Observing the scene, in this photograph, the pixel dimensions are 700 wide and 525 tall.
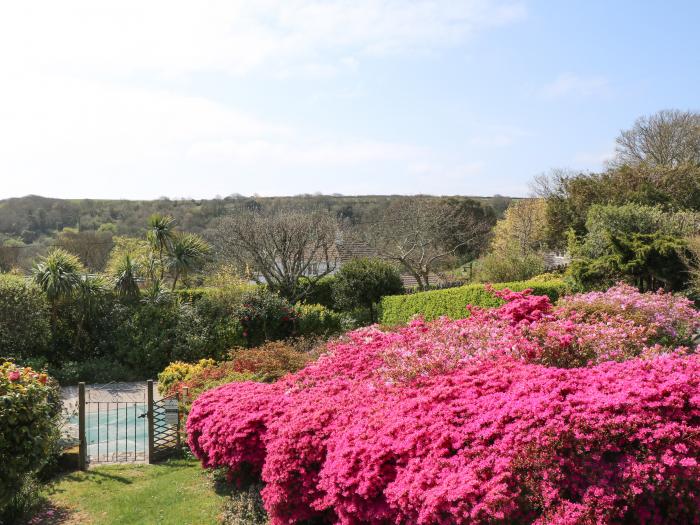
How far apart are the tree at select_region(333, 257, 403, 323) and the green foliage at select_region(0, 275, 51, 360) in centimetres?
988

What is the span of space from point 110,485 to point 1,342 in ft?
30.5

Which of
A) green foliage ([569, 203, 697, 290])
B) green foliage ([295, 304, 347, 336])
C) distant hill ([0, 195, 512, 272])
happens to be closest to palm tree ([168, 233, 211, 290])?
green foliage ([295, 304, 347, 336])

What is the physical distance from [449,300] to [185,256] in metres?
9.21

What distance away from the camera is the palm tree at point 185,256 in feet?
68.4

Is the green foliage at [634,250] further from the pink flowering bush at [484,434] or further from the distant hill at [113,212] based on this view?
the distant hill at [113,212]

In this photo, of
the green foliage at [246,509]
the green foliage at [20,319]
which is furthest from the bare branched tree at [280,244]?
the green foliage at [246,509]

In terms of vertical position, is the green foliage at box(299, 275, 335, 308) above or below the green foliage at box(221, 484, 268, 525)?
above

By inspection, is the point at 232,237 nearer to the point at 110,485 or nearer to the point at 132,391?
the point at 132,391

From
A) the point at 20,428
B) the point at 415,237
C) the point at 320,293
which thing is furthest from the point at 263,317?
the point at 415,237

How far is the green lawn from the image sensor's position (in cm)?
709

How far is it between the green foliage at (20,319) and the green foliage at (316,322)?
717 cm

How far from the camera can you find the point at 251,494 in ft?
22.4

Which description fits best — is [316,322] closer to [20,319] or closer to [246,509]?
[20,319]

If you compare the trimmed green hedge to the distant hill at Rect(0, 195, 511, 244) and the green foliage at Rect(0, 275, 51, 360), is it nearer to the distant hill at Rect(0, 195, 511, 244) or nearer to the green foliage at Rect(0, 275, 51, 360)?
the green foliage at Rect(0, 275, 51, 360)
